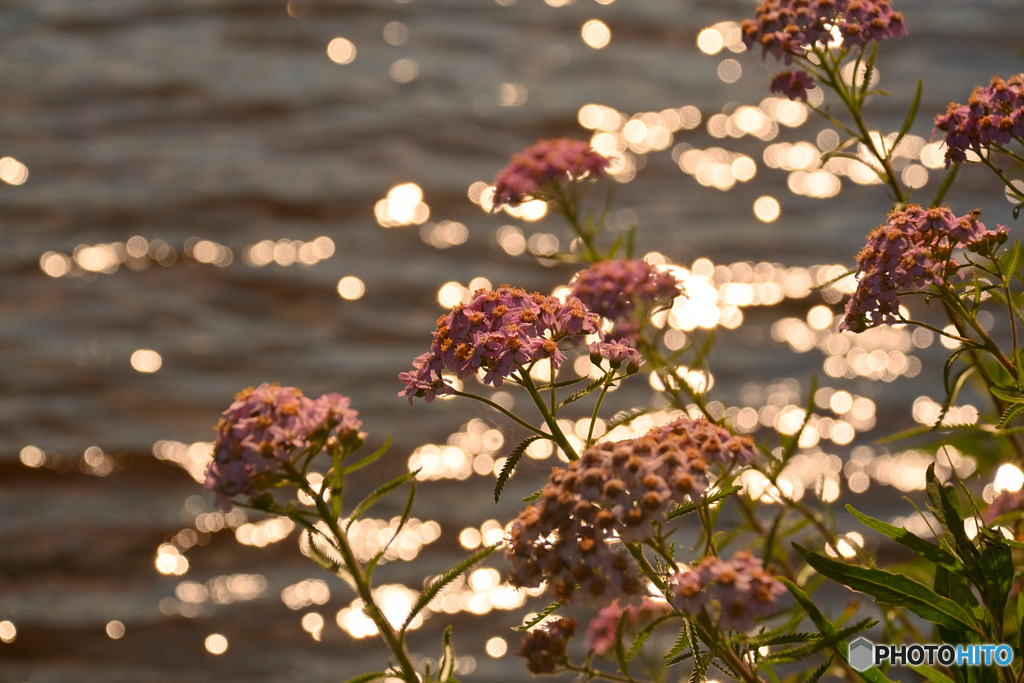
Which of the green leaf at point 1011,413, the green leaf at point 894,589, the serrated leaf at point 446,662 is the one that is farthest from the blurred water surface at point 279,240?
the green leaf at point 1011,413

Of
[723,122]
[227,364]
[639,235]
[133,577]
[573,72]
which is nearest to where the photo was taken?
[133,577]

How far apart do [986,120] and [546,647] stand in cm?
150

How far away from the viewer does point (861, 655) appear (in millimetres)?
1875

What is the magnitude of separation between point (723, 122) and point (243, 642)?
16.3 feet

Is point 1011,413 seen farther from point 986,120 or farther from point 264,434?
point 264,434

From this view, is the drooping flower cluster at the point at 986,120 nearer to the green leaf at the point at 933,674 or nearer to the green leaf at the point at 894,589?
the green leaf at the point at 894,589

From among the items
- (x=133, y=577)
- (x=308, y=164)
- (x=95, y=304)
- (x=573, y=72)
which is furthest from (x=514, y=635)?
(x=573, y=72)

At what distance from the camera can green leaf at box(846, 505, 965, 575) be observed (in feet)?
5.50

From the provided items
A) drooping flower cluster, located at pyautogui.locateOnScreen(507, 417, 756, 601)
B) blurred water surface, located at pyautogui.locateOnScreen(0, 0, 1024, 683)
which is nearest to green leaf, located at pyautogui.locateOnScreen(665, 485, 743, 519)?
drooping flower cluster, located at pyautogui.locateOnScreen(507, 417, 756, 601)

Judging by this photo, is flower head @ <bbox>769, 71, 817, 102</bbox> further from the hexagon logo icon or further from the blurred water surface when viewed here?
the blurred water surface

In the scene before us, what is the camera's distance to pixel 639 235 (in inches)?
227

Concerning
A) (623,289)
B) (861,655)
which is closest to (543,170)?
(623,289)

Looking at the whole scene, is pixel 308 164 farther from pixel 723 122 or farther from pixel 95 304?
pixel 723 122

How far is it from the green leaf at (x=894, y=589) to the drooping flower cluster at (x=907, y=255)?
523 mm
